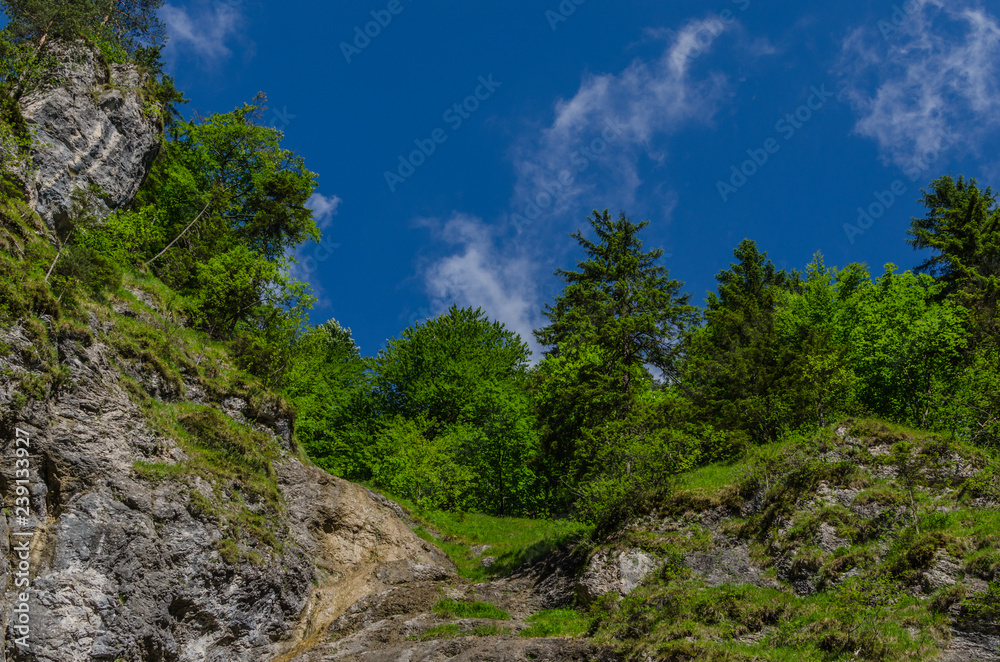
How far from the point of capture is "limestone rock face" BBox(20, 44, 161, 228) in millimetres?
20953

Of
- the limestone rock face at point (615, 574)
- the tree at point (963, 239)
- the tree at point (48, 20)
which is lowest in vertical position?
the limestone rock face at point (615, 574)

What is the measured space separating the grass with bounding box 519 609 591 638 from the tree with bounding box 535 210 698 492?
241 inches

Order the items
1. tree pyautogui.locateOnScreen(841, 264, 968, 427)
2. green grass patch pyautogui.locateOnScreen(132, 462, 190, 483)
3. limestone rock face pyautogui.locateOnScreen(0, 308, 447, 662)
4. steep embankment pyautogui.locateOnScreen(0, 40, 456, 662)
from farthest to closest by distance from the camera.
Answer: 1. tree pyautogui.locateOnScreen(841, 264, 968, 427)
2. green grass patch pyautogui.locateOnScreen(132, 462, 190, 483)
3. steep embankment pyautogui.locateOnScreen(0, 40, 456, 662)
4. limestone rock face pyautogui.locateOnScreen(0, 308, 447, 662)

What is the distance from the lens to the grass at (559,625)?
14023 mm

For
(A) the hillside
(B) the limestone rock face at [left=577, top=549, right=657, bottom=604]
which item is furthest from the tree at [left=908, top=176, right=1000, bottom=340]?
(B) the limestone rock face at [left=577, top=549, right=657, bottom=604]

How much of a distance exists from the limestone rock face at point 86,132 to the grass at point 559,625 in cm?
2227

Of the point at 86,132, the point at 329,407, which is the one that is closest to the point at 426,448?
the point at 329,407

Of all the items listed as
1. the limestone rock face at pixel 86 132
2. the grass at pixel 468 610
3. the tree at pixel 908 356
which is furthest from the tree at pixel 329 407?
the tree at pixel 908 356

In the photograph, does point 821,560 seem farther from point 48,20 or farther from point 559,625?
point 48,20

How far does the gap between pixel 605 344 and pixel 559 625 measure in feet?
48.6

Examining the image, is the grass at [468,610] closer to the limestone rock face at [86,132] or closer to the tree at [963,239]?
the limestone rock face at [86,132]

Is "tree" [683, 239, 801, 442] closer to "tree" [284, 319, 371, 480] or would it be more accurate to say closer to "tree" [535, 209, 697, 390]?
"tree" [535, 209, 697, 390]

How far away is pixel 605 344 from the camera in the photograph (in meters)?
26.7


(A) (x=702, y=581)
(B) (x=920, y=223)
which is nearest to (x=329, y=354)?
(A) (x=702, y=581)
